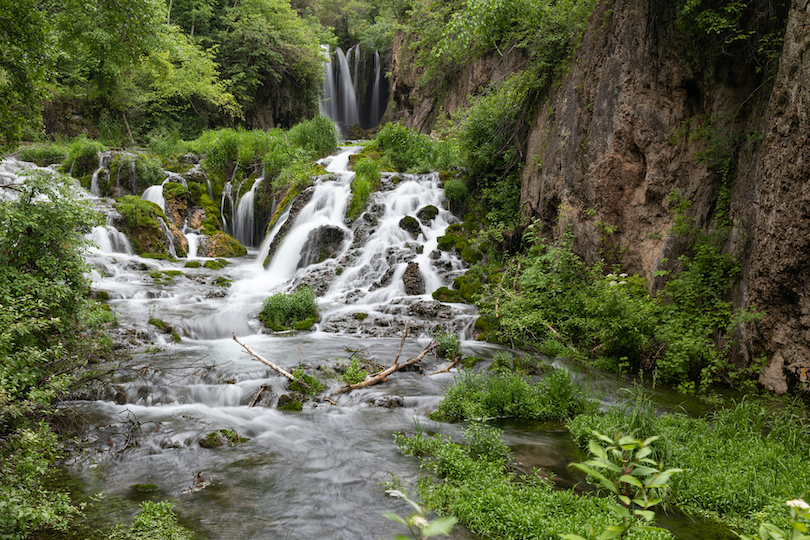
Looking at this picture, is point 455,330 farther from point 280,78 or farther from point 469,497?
point 280,78

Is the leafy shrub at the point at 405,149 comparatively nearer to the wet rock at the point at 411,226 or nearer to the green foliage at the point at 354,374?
the wet rock at the point at 411,226

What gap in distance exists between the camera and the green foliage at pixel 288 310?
10.7 meters

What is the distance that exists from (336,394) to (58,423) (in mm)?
3348

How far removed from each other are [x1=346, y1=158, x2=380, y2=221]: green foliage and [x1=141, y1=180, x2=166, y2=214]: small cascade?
7859 mm

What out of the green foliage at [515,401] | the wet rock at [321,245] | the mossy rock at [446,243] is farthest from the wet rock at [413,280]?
the green foliage at [515,401]

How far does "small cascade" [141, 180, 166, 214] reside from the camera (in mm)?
17625

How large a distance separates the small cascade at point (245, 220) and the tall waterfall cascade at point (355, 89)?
1890cm

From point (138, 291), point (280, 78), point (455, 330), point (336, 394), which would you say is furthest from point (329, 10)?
point (336, 394)

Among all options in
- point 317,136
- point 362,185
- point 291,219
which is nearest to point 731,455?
point 362,185

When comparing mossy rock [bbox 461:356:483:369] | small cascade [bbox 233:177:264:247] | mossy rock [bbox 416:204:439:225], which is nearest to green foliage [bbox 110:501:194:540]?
mossy rock [bbox 461:356:483:369]

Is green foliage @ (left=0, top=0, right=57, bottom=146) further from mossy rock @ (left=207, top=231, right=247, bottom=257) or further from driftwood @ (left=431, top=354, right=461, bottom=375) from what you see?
mossy rock @ (left=207, top=231, right=247, bottom=257)

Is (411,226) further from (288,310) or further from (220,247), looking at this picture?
(220,247)

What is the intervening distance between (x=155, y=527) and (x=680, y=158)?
9951mm

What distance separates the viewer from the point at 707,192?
7.96 m
